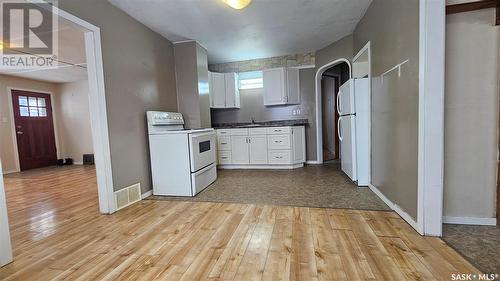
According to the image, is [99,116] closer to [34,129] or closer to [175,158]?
[175,158]

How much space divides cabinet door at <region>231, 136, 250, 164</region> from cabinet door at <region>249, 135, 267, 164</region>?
0.11 meters

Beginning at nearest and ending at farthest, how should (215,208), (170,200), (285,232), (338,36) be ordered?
(285,232), (215,208), (170,200), (338,36)

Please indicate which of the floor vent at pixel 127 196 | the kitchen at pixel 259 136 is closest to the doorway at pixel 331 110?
the kitchen at pixel 259 136

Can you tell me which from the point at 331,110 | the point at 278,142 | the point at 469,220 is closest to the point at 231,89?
the point at 278,142

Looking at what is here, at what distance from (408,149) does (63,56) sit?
549 cm

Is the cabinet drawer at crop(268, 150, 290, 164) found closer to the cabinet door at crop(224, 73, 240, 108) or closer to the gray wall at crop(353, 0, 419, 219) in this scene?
the cabinet door at crop(224, 73, 240, 108)

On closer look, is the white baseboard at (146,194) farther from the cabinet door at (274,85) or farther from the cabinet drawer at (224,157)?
the cabinet door at (274,85)

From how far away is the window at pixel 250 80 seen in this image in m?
5.27

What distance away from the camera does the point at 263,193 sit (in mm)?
3064

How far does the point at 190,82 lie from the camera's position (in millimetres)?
3902

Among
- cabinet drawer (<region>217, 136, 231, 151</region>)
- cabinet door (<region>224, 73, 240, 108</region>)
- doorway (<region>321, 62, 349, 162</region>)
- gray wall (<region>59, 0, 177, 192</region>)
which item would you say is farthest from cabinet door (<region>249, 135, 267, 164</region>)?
doorway (<region>321, 62, 349, 162</region>)

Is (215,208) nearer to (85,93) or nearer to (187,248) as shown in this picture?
(187,248)

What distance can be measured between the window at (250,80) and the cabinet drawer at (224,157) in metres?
1.64

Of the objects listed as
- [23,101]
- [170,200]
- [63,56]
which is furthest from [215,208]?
[23,101]
